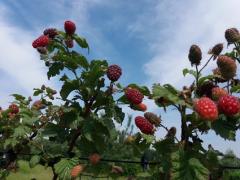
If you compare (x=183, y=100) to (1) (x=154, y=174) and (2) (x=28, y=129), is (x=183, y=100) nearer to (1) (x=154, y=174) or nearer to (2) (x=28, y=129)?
(1) (x=154, y=174)

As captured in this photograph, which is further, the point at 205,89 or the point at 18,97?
the point at 18,97

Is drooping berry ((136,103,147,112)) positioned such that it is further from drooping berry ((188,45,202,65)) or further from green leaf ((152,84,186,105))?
green leaf ((152,84,186,105))

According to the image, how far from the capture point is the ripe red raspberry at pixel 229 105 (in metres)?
2.13

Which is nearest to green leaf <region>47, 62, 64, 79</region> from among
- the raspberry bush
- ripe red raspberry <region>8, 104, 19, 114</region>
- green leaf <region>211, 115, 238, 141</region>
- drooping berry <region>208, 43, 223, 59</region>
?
the raspberry bush

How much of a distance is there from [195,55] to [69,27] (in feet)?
3.90

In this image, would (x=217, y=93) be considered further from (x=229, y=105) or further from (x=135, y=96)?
(x=135, y=96)

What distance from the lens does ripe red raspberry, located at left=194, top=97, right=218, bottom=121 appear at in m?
2.06

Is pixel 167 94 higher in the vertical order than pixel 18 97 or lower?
lower

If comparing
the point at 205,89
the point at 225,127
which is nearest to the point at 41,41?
the point at 205,89

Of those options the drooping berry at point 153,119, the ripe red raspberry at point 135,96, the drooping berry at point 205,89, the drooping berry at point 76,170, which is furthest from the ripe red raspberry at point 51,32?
the drooping berry at point 205,89

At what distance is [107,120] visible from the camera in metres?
2.98

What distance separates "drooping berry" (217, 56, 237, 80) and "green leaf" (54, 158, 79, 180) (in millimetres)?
1105

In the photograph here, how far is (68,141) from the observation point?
3197 millimetres

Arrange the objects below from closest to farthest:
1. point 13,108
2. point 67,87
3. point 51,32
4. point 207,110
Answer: point 207,110, point 67,87, point 51,32, point 13,108
